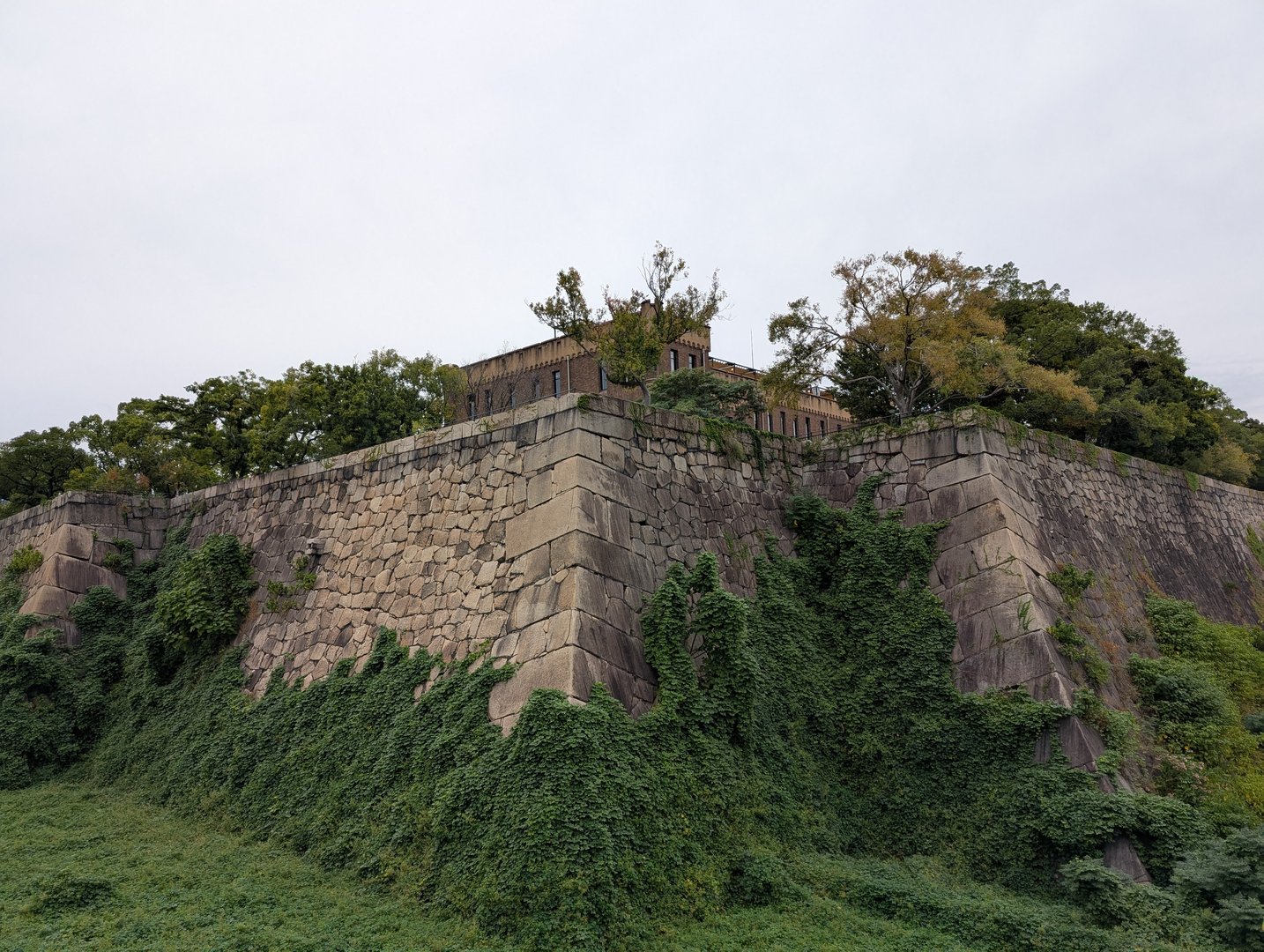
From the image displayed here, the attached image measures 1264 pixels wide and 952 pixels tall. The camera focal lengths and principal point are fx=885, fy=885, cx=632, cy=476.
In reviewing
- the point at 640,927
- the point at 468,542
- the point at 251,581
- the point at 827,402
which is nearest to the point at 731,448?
the point at 468,542

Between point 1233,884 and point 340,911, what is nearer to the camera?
point 1233,884

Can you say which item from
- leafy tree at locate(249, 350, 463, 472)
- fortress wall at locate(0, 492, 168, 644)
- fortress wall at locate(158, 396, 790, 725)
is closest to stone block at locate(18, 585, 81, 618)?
fortress wall at locate(0, 492, 168, 644)

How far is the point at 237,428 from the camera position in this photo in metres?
28.5

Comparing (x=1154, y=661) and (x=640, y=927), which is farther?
(x=1154, y=661)

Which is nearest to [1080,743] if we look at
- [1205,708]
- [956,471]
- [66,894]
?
[1205,708]

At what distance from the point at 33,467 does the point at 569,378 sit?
24533 millimetres

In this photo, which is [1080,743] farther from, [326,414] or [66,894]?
[326,414]

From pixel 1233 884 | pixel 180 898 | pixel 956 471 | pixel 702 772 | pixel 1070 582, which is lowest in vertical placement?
pixel 180 898

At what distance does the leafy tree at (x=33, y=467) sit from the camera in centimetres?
2555

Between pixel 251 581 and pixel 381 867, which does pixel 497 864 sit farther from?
pixel 251 581

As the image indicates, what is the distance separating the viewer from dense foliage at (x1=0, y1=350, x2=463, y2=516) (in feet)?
85.3

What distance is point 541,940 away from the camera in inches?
281

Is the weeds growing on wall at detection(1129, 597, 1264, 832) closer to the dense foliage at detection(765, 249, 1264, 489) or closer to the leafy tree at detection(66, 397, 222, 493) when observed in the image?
the dense foliage at detection(765, 249, 1264, 489)

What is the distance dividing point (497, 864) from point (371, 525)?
587 centimetres
